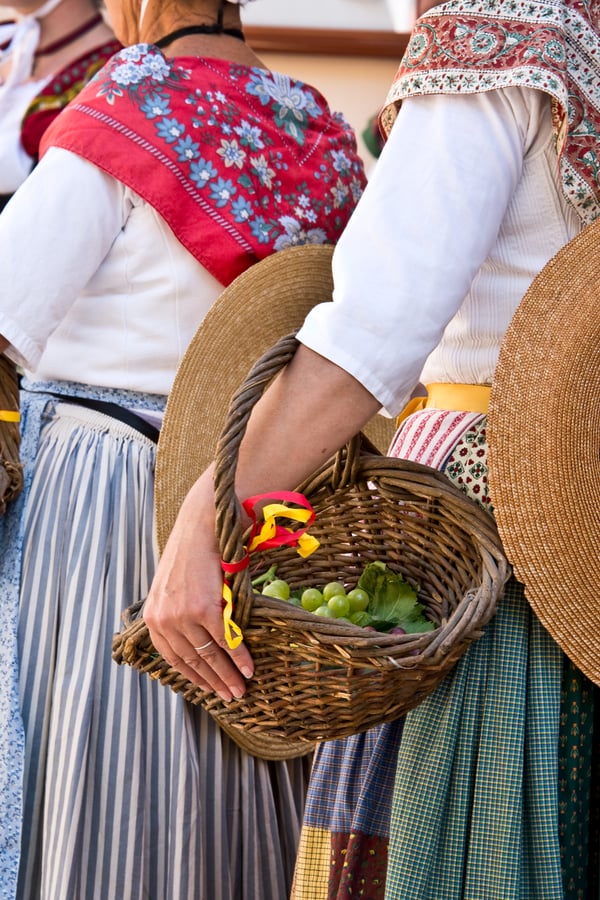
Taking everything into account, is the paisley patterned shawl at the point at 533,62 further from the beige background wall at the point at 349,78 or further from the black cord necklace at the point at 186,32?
the beige background wall at the point at 349,78

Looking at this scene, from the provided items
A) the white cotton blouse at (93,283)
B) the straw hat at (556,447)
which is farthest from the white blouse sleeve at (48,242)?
the straw hat at (556,447)

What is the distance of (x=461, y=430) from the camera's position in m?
1.13

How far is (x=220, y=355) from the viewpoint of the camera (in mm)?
1492

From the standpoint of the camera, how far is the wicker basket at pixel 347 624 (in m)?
0.94

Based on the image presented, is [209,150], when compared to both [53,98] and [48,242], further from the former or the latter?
[53,98]

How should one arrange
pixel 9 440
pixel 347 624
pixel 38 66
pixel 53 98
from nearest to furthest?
pixel 347 624
pixel 9 440
pixel 53 98
pixel 38 66

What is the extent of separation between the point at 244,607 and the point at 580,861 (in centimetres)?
39

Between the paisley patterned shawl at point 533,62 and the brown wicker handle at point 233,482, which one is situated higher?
the paisley patterned shawl at point 533,62

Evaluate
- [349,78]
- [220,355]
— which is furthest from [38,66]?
[220,355]

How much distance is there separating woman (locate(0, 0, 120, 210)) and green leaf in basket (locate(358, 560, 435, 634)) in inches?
63.2

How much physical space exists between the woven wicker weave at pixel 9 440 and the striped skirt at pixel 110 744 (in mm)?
55

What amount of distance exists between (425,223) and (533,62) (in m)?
0.18

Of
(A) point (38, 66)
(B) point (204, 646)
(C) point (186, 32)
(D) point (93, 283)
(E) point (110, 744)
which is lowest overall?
(E) point (110, 744)

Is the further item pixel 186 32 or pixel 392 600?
pixel 186 32
